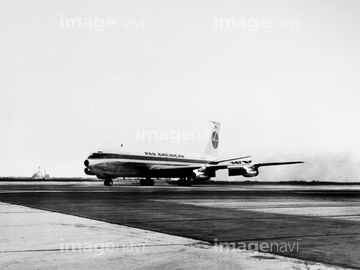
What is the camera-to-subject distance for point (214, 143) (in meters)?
65.2

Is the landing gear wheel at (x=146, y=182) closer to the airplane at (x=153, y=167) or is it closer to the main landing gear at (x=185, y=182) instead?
the airplane at (x=153, y=167)

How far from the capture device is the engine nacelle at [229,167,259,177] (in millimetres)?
46000

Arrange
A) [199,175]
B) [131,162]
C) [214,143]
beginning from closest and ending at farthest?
[131,162], [199,175], [214,143]

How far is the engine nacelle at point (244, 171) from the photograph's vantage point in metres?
46.0

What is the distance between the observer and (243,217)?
1240 centimetres

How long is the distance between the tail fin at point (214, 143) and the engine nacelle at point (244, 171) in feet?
53.4

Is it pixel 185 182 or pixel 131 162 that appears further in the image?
pixel 185 182

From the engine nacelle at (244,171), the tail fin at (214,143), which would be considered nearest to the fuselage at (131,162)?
the engine nacelle at (244,171)

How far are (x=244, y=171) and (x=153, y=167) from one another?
402 inches

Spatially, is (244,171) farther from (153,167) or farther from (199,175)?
(153,167)

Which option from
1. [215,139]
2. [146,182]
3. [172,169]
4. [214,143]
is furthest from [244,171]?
[215,139]

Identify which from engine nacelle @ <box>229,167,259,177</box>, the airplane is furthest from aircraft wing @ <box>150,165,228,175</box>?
engine nacelle @ <box>229,167,259,177</box>

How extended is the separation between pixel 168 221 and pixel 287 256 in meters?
4.97

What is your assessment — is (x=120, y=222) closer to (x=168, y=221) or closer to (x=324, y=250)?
(x=168, y=221)
